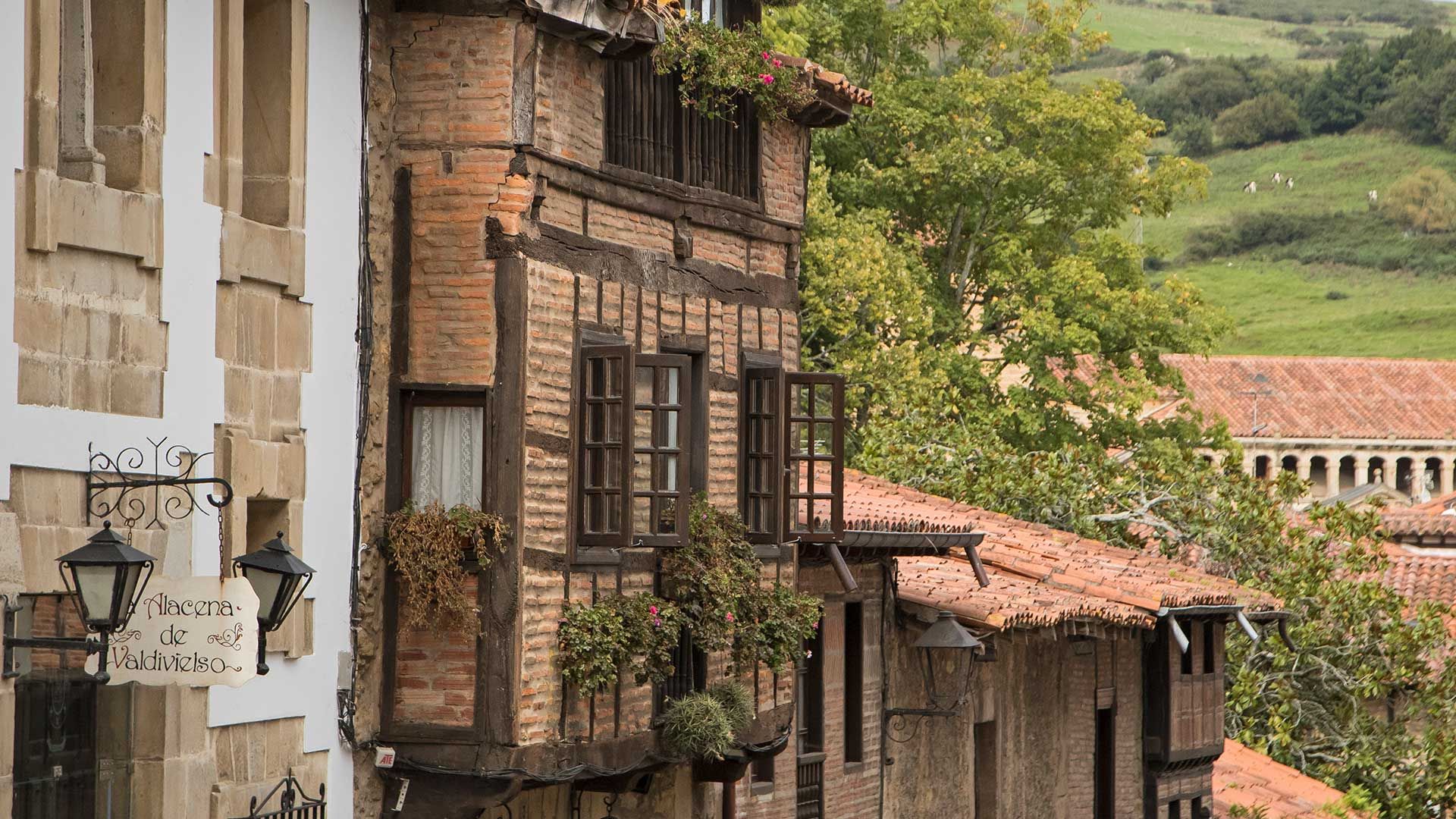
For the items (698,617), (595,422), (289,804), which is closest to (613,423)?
(595,422)

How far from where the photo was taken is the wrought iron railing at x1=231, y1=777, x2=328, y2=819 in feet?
36.8

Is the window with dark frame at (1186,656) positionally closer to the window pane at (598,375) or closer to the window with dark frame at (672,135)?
the window with dark frame at (672,135)

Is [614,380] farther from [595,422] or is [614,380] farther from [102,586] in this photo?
[102,586]

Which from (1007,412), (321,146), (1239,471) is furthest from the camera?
(1007,412)

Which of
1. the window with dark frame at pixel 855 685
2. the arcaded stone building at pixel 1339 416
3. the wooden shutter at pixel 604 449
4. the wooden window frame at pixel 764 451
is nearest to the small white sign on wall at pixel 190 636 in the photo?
the wooden shutter at pixel 604 449

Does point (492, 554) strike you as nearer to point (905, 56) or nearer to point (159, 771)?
point (159, 771)

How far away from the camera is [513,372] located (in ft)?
41.0

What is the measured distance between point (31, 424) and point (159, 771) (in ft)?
6.56

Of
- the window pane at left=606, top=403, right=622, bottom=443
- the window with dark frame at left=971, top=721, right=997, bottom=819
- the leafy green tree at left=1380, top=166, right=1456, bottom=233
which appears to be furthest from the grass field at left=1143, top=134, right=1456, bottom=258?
the window pane at left=606, top=403, right=622, bottom=443

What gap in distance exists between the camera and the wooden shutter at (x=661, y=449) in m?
13.8

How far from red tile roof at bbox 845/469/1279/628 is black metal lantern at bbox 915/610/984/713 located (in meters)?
0.32

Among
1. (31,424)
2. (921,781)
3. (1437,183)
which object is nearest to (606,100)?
(31,424)

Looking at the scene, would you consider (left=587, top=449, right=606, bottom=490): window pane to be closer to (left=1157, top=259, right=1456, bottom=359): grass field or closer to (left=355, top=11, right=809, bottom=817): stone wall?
(left=355, top=11, right=809, bottom=817): stone wall

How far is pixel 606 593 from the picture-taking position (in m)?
13.6
